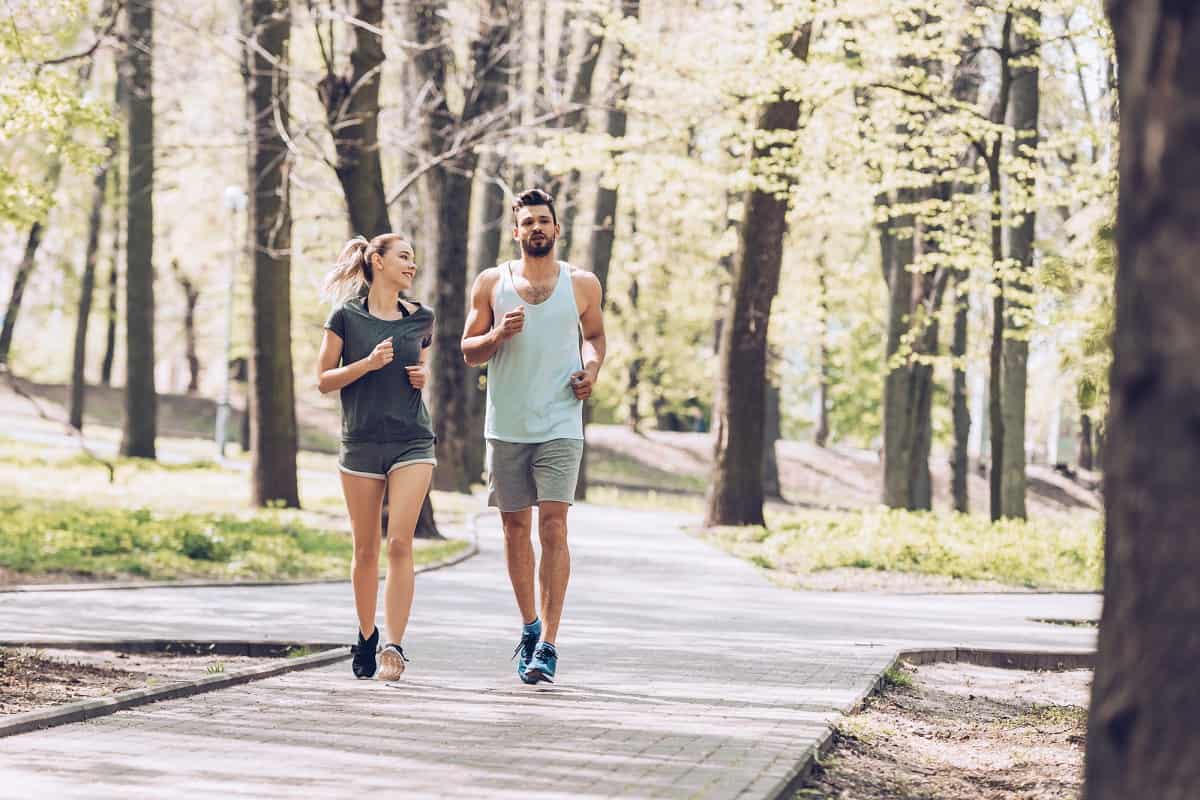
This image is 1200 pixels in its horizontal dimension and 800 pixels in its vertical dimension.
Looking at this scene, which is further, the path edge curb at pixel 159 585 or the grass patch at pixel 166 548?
the grass patch at pixel 166 548

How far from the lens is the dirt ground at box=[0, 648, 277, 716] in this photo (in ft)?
23.6

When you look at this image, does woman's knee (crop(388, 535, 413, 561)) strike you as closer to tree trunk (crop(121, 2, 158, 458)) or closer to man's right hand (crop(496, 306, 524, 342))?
man's right hand (crop(496, 306, 524, 342))

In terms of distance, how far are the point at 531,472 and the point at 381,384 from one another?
797mm

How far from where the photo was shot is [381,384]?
791 cm

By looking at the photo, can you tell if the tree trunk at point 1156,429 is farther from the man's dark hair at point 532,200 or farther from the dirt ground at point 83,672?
the dirt ground at point 83,672

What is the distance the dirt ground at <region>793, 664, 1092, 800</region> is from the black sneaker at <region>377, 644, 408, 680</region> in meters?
2.05

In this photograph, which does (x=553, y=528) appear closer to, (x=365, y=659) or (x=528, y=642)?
(x=528, y=642)

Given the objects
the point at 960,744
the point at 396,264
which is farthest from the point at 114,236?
the point at 960,744

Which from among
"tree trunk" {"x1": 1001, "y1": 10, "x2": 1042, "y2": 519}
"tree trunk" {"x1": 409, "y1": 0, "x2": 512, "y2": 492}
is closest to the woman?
"tree trunk" {"x1": 1001, "y1": 10, "x2": 1042, "y2": 519}

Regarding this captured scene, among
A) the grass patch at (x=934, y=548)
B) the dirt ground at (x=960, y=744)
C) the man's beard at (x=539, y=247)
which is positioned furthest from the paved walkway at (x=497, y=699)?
the grass patch at (x=934, y=548)

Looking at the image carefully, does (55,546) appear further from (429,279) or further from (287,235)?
(429,279)

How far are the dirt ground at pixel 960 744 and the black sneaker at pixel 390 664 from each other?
205 cm

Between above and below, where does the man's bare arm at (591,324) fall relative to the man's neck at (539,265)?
below

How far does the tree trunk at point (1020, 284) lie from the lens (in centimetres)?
2103
